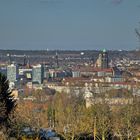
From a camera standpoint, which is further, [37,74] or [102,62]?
[102,62]

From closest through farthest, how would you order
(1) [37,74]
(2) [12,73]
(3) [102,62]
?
(1) [37,74] → (2) [12,73] → (3) [102,62]

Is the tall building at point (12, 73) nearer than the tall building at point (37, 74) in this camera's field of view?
No

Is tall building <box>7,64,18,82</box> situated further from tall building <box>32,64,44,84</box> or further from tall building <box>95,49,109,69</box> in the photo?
tall building <box>95,49,109,69</box>

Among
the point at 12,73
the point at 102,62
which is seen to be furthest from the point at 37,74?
the point at 102,62

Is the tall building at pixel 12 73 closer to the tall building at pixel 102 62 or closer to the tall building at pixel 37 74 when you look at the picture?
the tall building at pixel 37 74

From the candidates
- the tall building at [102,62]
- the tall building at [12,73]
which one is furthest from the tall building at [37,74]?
the tall building at [102,62]

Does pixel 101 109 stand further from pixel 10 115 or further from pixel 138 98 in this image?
pixel 10 115

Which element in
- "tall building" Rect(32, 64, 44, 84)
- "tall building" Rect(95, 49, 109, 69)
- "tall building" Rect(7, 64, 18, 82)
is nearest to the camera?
"tall building" Rect(32, 64, 44, 84)

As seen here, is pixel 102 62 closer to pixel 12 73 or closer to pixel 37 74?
pixel 37 74

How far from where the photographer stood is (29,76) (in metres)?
136

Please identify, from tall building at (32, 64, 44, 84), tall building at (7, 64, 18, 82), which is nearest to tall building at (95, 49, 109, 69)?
tall building at (32, 64, 44, 84)

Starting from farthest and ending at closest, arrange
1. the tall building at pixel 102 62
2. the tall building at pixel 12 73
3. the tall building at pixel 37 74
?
the tall building at pixel 102 62 → the tall building at pixel 12 73 → the tall building at pixel 37 74

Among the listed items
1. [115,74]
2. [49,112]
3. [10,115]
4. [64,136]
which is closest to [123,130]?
[64,136]

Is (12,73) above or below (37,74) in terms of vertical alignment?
above
